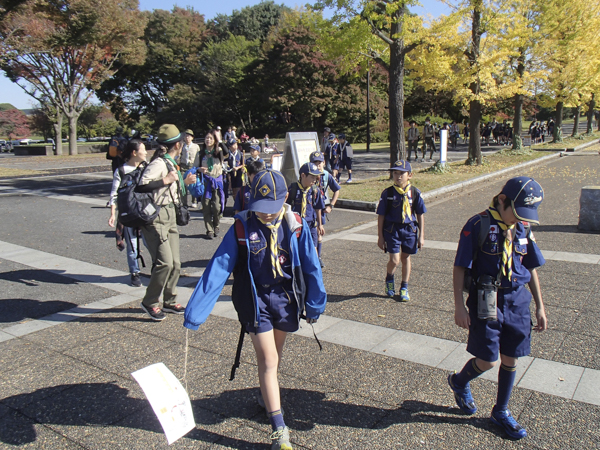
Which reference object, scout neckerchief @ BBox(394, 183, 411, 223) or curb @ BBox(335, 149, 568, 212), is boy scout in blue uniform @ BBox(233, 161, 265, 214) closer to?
scout neckerchief @ BBox(394, 183, 411, 223)

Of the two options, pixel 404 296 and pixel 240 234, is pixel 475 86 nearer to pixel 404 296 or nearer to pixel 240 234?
pixel 404 296

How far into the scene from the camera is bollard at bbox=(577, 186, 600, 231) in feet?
28.2

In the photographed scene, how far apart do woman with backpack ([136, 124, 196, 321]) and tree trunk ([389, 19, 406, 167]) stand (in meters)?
11.4

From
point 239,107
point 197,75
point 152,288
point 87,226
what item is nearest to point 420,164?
point 87,226

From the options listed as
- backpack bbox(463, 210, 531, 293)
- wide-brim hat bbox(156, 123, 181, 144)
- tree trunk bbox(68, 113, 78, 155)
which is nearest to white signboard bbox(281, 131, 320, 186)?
wide-brim hat bbox(156, 123, 181, 144)

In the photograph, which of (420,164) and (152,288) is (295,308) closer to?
(152,288)

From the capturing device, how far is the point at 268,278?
298 centimetres

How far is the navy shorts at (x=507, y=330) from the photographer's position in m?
2.99

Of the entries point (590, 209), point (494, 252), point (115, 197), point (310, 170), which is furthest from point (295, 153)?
point (494, 252)

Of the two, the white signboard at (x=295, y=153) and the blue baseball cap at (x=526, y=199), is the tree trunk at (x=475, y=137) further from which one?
the blue baseball cap at (x=526, y=199)

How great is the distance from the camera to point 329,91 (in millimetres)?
39156

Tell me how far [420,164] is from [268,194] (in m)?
20.0

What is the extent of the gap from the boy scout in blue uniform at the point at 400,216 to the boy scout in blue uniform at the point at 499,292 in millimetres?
2275

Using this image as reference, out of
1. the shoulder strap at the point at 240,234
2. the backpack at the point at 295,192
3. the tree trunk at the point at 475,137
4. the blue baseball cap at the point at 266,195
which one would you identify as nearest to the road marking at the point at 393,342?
the backpack at the point at 295,192
